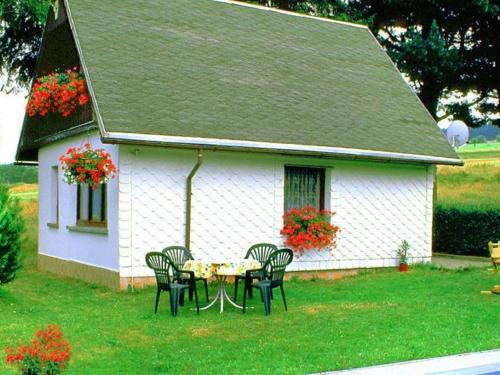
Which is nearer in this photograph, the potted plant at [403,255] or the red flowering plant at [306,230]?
the red flowering plant at [306,230]

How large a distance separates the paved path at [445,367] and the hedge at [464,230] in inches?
538

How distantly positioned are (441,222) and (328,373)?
648 inches

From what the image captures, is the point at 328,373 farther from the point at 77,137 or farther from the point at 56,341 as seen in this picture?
the point at 77,137

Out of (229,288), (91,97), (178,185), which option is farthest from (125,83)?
(229,288)

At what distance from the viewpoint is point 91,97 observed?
14.6 m

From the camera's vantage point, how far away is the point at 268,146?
15.6 m

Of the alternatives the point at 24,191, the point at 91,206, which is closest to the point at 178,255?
the point at 91,206

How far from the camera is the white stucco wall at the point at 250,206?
1484 centimetres

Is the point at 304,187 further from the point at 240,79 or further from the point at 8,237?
the point at 8,237

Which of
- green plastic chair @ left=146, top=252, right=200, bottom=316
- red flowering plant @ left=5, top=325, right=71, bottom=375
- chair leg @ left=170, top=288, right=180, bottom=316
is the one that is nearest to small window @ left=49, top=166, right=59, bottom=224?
green plastic chair @ left=146, top=252, right=200, bottom=316

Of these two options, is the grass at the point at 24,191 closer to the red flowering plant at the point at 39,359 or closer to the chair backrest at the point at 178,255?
the chair backrest at the point at 178,255

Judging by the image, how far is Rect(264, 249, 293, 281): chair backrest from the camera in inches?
484

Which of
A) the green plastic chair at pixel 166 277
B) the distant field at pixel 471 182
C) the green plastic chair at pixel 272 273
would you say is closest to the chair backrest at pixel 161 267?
the green plastic chair at pixel 166 277

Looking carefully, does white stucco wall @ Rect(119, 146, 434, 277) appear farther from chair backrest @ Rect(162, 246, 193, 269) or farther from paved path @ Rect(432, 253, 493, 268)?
chair backrest @ Rect(162, 246, 193, 269)
